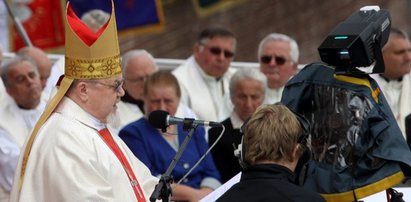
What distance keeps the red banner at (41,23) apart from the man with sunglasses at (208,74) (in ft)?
6.18

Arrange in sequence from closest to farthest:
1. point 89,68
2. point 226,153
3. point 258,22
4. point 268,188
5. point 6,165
→ point 268,188 < point 89,68 < point 6,165 < point 226,153 < point 258,22

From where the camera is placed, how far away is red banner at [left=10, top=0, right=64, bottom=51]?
1273cm

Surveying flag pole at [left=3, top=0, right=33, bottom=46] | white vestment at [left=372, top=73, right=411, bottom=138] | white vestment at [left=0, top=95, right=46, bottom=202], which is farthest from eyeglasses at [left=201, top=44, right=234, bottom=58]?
flag pole at [left=3, top=0, right=33, bottom=46]

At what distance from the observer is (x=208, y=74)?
11391mm

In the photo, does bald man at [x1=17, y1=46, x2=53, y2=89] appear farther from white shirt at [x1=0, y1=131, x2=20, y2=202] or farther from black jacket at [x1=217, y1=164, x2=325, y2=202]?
black jacket at [x1=217, y1=164, x2=325, y2=202]

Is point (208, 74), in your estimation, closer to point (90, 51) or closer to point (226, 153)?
point (226, 153)

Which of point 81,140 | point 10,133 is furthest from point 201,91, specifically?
point 81,140

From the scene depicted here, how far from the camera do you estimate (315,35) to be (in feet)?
55.9

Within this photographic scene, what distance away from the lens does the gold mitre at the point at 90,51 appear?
24.7 feet

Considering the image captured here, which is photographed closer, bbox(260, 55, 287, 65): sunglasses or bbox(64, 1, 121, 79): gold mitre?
bbox(64, 1, 121, 79): gold mitre

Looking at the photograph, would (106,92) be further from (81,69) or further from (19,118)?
(19,118)

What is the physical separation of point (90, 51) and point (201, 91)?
3.77 metres

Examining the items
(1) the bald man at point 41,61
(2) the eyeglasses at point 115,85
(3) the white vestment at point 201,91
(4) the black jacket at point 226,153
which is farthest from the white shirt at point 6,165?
(3) the white vestment at point 201,91

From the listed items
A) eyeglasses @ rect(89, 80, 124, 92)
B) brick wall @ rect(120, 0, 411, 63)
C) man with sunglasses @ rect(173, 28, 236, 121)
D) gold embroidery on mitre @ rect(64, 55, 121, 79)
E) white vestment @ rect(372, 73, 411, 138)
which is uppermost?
gold embroidery on mitre @ rect(64, 55, 121, 79)
